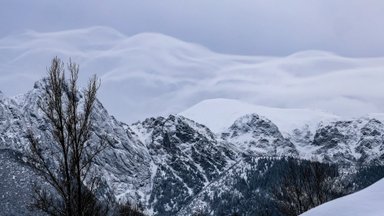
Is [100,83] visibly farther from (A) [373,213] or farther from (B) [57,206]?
(A) [373,213]

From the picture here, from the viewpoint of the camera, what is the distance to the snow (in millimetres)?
13496

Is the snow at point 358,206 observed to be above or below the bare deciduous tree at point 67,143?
below

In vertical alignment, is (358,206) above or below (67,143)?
below

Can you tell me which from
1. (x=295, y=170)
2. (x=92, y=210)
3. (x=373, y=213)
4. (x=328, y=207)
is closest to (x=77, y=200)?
(x=92, y=210)

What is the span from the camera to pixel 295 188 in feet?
119

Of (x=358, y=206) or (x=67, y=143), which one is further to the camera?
(x=67, y=143)

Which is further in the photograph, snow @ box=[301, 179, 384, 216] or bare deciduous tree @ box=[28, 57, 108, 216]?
bare deciduous tree @ box=[28, 57, 108, 216]

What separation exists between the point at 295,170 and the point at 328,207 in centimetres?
2508

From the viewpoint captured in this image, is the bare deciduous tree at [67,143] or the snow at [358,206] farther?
the bare deciduous tree at [67,143]

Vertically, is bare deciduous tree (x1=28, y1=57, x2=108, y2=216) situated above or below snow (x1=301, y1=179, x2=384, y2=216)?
above

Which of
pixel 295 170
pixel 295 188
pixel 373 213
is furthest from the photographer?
pixel 295 170

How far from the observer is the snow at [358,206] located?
1350 cm

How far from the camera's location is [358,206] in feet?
45.7

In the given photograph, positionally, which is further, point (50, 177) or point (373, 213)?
point (50, 177)
